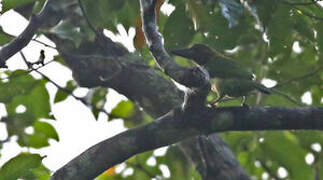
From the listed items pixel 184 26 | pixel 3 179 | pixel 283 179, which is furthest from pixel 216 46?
pixel 283 179

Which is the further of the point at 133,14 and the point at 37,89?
the point at 37,89

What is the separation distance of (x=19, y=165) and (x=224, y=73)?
4.68 ft

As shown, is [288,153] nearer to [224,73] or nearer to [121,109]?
[224,73]

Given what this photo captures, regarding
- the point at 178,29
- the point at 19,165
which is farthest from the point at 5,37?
the point at 178,29

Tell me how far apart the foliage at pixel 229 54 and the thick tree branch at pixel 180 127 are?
0.23m

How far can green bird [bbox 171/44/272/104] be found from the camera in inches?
154

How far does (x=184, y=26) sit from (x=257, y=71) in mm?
1496

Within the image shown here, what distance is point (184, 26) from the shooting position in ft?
11.0

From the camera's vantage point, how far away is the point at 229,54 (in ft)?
16.8

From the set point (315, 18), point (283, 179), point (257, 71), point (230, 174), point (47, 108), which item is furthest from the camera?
point (283, 179)

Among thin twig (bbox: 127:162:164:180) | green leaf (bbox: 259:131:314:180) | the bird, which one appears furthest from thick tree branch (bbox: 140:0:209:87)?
thin twig (bbox: 127:162:164:180)

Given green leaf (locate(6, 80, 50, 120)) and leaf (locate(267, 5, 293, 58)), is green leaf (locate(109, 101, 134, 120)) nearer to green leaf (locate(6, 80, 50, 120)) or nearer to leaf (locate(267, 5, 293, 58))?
green leaf (locate(6, 80, 50, 120))

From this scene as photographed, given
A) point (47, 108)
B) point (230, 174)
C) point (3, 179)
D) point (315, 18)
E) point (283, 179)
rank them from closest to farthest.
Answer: point (3, 179)
point (315, 18)
point (230, 174)
point (47, 108)
point (283, 179)

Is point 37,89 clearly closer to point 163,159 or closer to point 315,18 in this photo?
point 163,159
